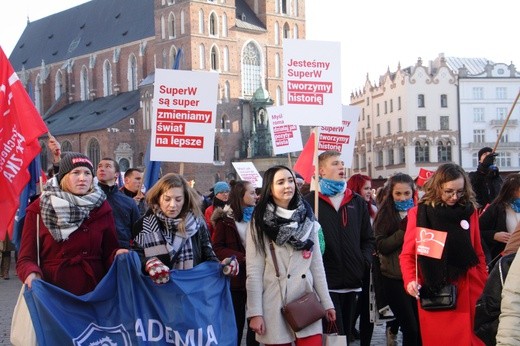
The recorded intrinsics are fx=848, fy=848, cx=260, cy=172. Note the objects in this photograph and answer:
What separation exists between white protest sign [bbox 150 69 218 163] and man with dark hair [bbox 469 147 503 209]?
3.32 metres

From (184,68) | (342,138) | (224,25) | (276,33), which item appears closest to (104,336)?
(342,138)

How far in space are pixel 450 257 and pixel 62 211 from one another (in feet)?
8.64

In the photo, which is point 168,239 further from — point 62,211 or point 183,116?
point 183,116

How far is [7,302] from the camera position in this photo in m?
12.2

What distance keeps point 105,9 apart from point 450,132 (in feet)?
102

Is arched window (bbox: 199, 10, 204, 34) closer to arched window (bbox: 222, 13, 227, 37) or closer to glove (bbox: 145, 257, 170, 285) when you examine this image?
arched window (bbox: 222, 13, 227, 37)

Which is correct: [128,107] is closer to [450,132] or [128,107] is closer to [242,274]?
[450,132]

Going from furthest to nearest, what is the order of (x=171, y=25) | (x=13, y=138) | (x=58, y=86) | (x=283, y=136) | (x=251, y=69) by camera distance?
(x=58, y=86) → (x=251, y=69) → (x=171, y=25) → (x=283, y=136) → (x=13, y=138)

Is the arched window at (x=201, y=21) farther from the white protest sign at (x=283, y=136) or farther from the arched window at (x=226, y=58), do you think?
the white protest sign at (x=283, y=136)

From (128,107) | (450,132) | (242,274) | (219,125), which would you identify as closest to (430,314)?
(242,274)

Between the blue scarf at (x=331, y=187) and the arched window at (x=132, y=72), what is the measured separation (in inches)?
2306

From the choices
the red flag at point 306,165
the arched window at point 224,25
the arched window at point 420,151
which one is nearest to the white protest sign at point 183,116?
the red flag at point 306,165

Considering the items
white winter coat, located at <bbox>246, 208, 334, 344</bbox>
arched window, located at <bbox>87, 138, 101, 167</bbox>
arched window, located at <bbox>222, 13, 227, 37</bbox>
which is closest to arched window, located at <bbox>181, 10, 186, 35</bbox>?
arched window, located at <bbox>222, 13, 227, 37</bbox>

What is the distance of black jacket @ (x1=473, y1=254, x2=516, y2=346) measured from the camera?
3469 millimetres
